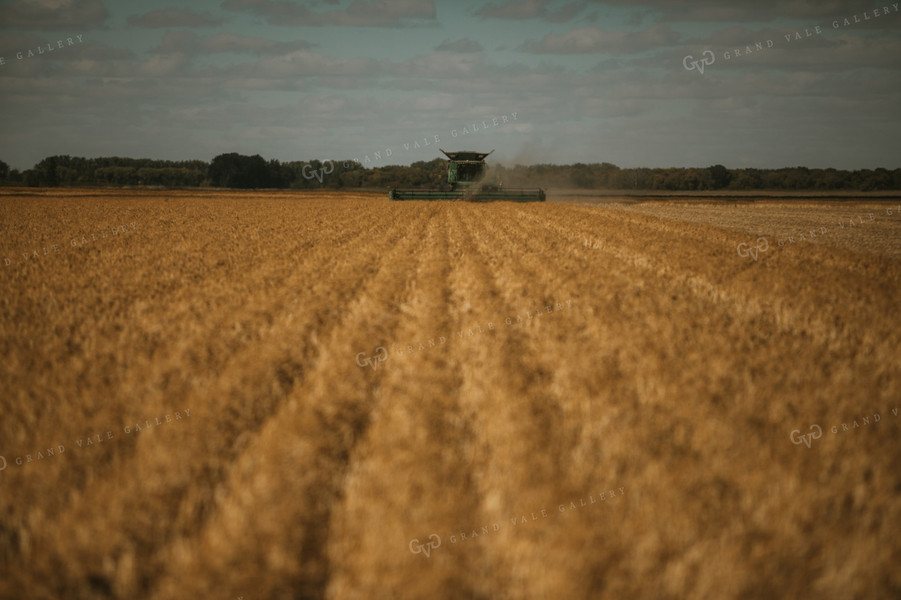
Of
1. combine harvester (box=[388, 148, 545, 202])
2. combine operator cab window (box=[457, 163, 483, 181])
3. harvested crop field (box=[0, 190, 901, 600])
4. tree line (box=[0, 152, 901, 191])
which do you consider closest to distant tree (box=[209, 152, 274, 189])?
tree line (box=[0, 152, 901, 191])

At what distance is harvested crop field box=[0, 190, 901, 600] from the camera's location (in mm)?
2721

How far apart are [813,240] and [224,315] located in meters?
16.5

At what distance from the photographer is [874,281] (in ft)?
33.9

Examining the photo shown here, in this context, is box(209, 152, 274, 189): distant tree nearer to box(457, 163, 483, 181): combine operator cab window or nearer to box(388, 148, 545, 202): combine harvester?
box(388, 148, 545, 202): combine harvester

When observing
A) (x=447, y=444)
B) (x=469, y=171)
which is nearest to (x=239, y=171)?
(x=469, y=171)

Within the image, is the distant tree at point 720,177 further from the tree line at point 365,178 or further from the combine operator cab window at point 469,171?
the combine operator cab window at point 469,171

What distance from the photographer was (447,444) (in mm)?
3873

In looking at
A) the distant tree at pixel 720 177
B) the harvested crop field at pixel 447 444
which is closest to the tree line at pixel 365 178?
the distant tree at pixel 720 177

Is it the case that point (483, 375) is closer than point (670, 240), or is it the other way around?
point (483, 375)

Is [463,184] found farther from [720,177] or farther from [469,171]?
[720,177]

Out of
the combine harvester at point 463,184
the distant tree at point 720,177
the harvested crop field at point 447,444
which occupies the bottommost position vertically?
the harvested crop field at point 447,444

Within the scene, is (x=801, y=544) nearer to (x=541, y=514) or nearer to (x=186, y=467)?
(x=541, y=514)

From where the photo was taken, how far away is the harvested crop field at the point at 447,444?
2721mm

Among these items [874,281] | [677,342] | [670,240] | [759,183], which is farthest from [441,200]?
[759,183]
